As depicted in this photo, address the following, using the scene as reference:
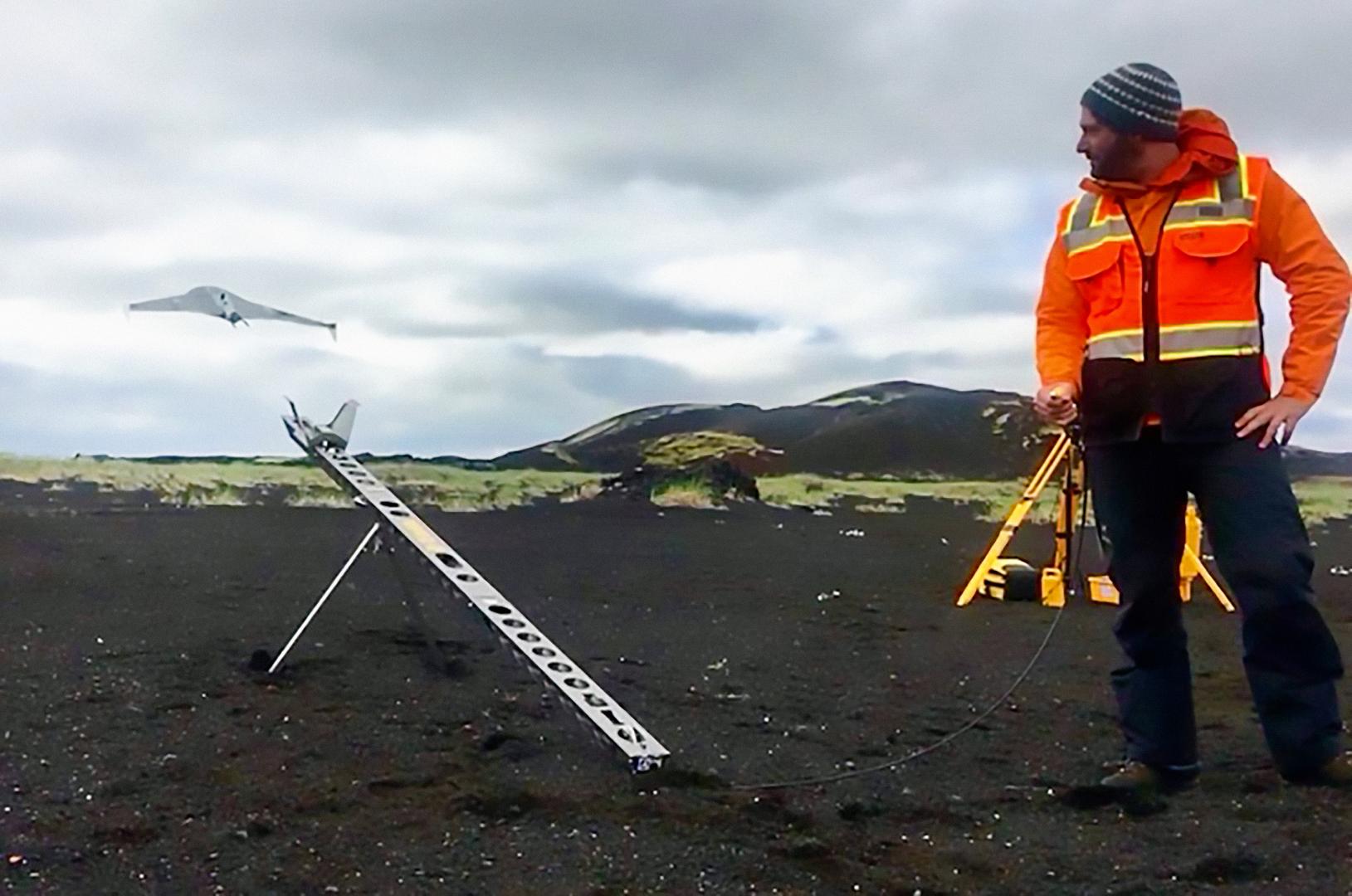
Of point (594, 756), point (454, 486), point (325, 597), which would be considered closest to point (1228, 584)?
point (594, 756)

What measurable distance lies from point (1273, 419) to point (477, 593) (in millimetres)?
2249

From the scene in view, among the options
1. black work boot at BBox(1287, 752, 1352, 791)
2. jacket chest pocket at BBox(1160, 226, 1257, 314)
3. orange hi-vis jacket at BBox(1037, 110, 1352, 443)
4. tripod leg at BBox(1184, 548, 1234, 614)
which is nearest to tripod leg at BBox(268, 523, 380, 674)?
orange hi-vis jacket at BBox(1037, 110, 1352, 443)

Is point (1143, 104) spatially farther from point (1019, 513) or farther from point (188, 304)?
point (1019, 513)

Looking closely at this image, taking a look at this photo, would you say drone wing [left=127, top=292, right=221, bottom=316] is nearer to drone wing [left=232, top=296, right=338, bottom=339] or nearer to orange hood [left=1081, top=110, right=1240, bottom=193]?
drone wing [left=232, top=296, right=338, bottom=339]

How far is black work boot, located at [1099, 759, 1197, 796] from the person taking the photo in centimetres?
364

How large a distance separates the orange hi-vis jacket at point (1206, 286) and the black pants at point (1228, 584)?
0.41 feet

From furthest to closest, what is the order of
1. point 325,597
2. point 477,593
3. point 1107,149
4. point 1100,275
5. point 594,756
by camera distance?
point 325,597 < point 477,593 < point 594,756 < point 1100,275 < point 1107,149

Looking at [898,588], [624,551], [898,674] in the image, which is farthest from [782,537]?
[898,674]

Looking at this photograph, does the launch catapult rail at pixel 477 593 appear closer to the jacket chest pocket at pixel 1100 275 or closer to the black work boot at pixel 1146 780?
the black work boot at pixel 1146 780

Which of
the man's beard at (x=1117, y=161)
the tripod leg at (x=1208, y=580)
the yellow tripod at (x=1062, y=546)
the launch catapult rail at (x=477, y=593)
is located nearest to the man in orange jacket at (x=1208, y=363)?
the man's beard at (x=1117, y=161)

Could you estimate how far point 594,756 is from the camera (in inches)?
159

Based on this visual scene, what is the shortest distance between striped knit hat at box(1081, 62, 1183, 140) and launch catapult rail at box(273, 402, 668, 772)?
1976 mm

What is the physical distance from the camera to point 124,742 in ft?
13.6

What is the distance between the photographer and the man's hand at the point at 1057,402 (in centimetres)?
369
